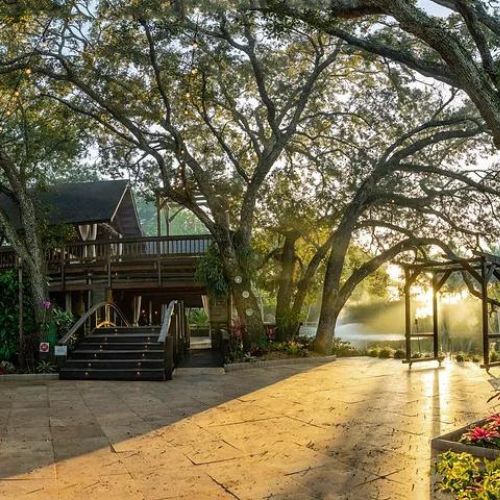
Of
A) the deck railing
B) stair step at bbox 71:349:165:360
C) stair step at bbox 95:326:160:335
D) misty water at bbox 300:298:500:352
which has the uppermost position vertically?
the deck railing

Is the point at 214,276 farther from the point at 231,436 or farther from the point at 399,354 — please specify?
the point at 231,436

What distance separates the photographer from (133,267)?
17.6m

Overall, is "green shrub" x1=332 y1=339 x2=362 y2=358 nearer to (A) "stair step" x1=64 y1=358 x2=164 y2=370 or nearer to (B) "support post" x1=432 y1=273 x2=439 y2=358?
(B) "support post" x1=432 y1=273 x2=439 y2=358

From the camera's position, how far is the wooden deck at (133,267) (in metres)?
17.5

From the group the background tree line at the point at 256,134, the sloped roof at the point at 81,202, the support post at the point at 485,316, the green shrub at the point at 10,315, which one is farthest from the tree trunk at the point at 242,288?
the sloped roof at the point at 81,202

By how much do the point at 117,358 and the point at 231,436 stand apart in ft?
21.1

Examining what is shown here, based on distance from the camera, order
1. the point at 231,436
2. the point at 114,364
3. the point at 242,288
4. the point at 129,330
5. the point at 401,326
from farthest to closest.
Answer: the point at 401,326, the point at 129,330, the point at 242,288, the point at 114,364, the point at 231,436

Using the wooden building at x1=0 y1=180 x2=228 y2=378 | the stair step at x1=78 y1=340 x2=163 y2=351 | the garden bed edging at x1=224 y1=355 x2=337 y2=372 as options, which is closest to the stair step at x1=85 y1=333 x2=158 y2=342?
the stair step at x1=78 y1=340 x2=163 y2=351

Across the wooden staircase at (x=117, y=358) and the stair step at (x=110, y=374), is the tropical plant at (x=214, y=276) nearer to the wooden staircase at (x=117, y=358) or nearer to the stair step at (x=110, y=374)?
the wooden staircase at (x=117, y=358)

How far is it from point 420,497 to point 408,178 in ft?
43.3

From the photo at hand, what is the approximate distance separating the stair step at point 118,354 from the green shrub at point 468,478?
8422 millimetres

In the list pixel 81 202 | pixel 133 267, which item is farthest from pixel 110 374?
pixel 81 202

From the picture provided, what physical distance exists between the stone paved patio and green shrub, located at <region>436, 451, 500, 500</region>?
439 mm

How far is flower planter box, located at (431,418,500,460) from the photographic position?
4238mm
